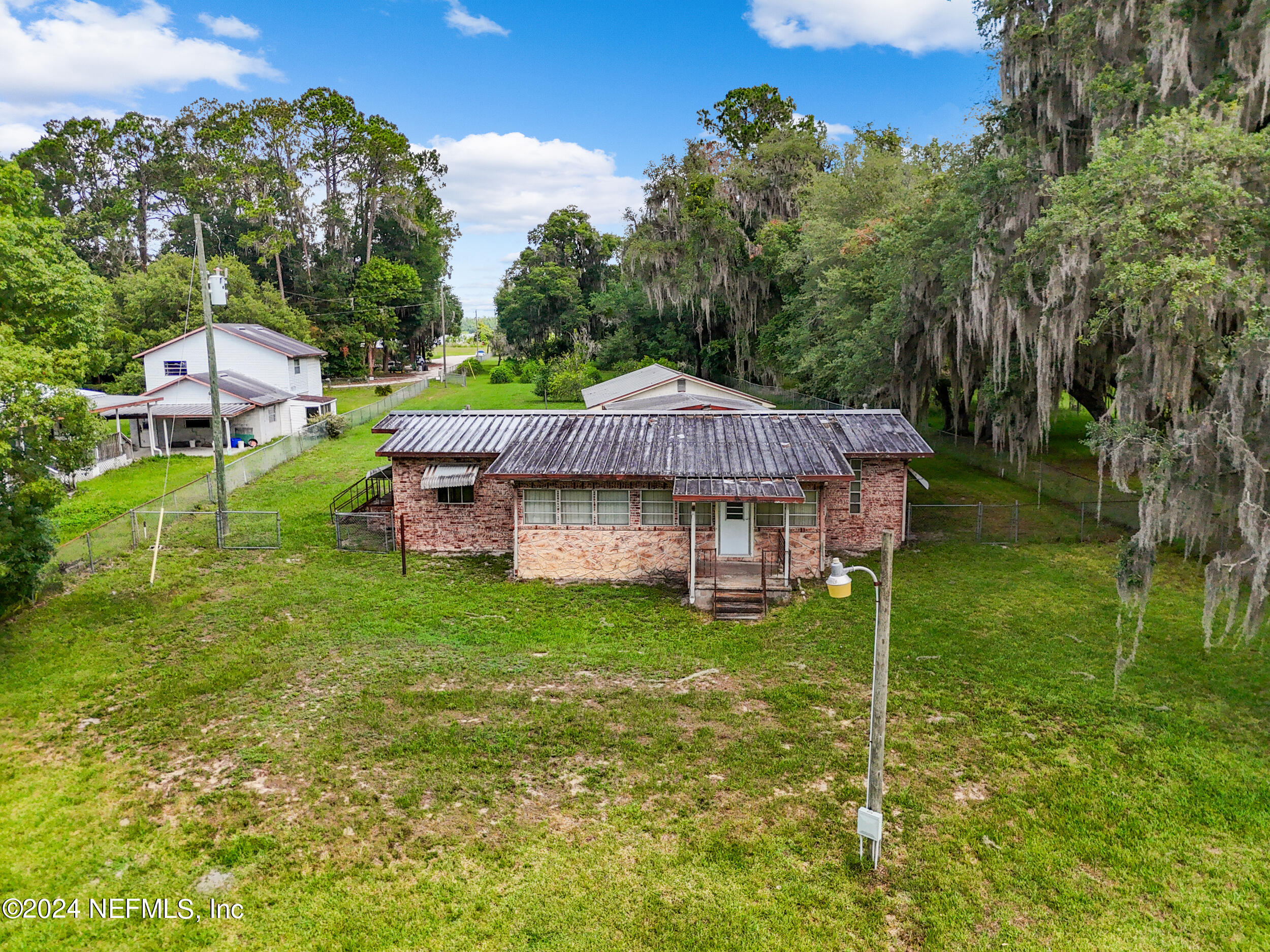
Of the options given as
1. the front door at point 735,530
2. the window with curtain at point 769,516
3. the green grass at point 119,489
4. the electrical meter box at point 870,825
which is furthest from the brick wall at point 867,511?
the green grass at point 119,489

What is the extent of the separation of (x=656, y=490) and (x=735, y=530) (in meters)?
1.91

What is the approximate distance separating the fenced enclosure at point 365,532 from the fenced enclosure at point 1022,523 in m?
13.3

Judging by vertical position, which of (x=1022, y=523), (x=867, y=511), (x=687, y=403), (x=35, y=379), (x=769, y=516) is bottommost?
(x=1022, y=523)

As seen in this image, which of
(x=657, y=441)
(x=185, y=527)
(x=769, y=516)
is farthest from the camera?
(x=185, y=527)

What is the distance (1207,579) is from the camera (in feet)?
29.8

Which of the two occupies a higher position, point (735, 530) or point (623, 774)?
point (735, 530)

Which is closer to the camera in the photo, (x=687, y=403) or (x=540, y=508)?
(x=540, y=508)

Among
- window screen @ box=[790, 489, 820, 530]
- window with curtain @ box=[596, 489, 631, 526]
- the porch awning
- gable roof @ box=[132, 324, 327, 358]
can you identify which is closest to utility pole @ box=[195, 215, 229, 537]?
window with curtain @ box=[596, 489, 631, 526]

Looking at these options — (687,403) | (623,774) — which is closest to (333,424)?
(687,403)

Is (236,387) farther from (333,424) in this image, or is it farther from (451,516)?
(451,516)

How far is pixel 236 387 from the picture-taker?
105ft

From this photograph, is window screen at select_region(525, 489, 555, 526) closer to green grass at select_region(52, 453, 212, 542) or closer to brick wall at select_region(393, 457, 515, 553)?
brick wall at select_region(393, 457, 515, 553)

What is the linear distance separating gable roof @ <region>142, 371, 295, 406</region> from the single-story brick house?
16.2m

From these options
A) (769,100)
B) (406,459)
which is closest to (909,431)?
(406,459)
